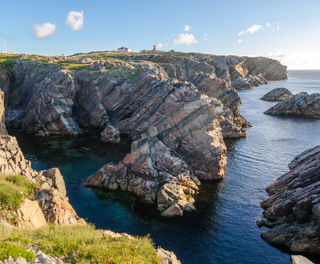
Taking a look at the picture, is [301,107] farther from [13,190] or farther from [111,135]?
[13,190]

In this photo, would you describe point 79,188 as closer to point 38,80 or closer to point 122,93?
point 122,93

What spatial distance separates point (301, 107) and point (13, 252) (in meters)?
125

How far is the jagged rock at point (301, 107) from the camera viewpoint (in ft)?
369

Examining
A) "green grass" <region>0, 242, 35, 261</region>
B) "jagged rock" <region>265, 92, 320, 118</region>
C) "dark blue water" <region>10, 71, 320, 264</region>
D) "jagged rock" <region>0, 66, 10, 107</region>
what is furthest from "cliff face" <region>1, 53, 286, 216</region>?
"green grass" <region>0, 242, 35, 261</region>

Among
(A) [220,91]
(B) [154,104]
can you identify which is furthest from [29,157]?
(A) [220,91]

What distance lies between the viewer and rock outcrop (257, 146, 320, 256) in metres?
32.2

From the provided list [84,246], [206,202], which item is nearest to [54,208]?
[84,246]

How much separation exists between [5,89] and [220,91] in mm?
92835

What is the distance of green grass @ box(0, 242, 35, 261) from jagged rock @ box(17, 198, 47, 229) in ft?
35.1

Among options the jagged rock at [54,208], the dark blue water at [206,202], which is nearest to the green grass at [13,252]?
the jagged rock at [54,208]

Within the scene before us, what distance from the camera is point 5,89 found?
108 m

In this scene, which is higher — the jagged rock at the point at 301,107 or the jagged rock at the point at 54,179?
the jagged rock at the point at 301,107

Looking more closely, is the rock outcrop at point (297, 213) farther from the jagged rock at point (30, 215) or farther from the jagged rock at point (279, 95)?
the jagged rock at point (279, 95)

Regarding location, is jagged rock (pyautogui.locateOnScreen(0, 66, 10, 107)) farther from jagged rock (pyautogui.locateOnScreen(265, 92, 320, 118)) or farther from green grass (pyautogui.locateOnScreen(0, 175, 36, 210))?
jagged rock (pyautogui.locateOnScreen(265, 92, 320, 118))
